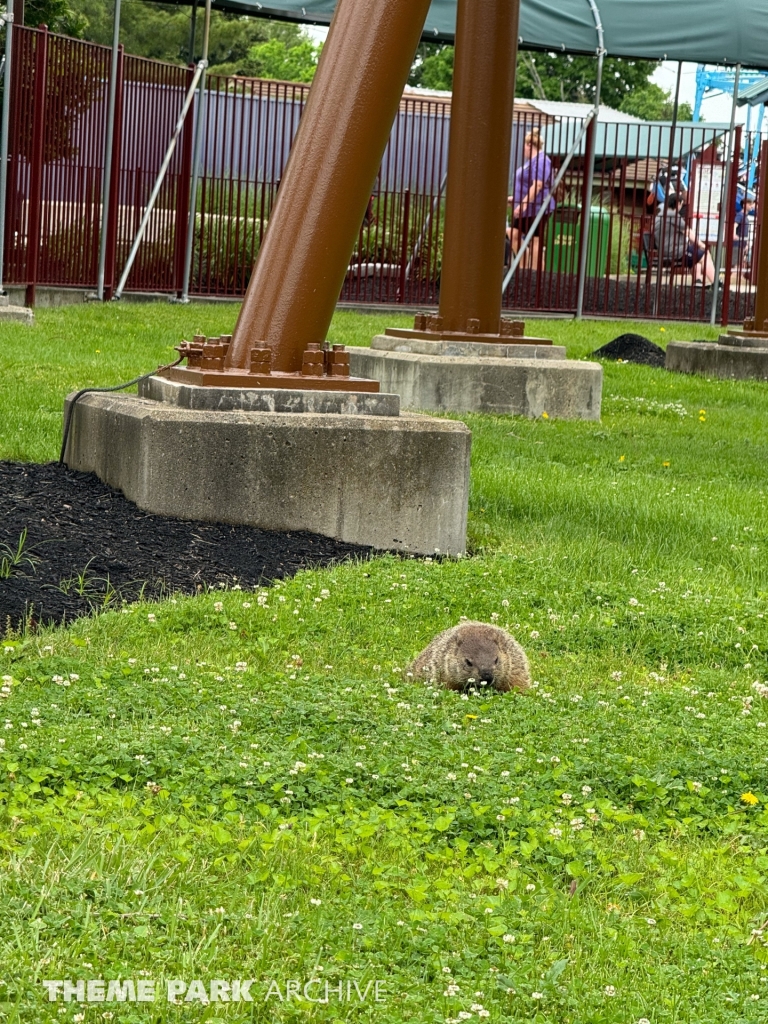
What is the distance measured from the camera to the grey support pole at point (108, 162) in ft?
58.2

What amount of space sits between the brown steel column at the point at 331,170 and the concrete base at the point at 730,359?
8.90 m

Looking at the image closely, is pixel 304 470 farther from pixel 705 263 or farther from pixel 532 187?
pixel 705 263

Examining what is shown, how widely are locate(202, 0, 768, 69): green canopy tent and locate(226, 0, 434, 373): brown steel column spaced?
1610cm

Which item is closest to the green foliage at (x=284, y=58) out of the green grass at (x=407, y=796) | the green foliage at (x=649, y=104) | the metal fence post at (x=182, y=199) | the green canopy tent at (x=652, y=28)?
the green foliage at (x=649, y=104)

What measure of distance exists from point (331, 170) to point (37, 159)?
947 centimetres

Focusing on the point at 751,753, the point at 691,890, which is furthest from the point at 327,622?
the point at 691,890

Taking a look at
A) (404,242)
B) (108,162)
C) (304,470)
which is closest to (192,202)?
(108,162)

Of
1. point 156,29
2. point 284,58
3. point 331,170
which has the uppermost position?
point 284,58

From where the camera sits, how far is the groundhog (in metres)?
5.32

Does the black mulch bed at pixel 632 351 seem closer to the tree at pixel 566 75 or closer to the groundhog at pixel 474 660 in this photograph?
the groundhog at pixel 474 660

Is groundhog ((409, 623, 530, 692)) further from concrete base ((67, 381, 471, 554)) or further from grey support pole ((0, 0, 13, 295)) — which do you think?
grey support pole ((0, 0, 13, 295))

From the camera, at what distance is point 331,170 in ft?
25.8

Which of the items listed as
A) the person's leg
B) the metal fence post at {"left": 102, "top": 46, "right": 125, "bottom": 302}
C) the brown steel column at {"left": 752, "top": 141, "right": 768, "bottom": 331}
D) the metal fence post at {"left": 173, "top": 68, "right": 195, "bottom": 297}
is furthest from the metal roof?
the metal fence post at {"left": 102, "top": 46, "right": 125, "bottom": 302}

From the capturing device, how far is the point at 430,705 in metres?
5.11
